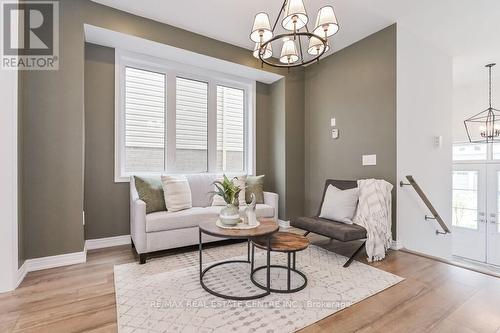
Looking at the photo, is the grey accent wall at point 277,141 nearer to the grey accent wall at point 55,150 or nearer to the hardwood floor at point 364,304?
the hardwood floor at point 364,304

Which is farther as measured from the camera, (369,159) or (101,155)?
(369,159)

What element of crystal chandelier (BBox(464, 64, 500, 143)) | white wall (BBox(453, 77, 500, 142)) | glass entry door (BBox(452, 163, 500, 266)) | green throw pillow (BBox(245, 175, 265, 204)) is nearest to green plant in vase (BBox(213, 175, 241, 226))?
green throw pillow (BBox(245, 175, 265, 204))

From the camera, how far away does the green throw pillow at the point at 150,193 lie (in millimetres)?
2957

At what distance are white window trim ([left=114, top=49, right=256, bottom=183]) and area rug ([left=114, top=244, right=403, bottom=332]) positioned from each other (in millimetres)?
1571

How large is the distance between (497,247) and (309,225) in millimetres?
4443

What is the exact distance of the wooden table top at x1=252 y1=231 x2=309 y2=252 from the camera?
2023 mm

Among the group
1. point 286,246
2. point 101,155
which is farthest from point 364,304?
point 101,155

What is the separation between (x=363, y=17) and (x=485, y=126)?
3.06 m

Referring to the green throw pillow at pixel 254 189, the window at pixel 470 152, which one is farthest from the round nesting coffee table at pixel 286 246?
the window at pixel 470 152

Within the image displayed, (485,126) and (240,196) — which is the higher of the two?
(485,126)

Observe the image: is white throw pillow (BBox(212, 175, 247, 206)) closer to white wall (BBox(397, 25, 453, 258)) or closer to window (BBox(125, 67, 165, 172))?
window (BBox(125, 67, 165, 172))

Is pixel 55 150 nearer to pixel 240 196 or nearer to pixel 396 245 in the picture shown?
pixel 240 196

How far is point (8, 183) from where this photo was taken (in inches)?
81.3

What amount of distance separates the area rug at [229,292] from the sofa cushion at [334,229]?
296mm
